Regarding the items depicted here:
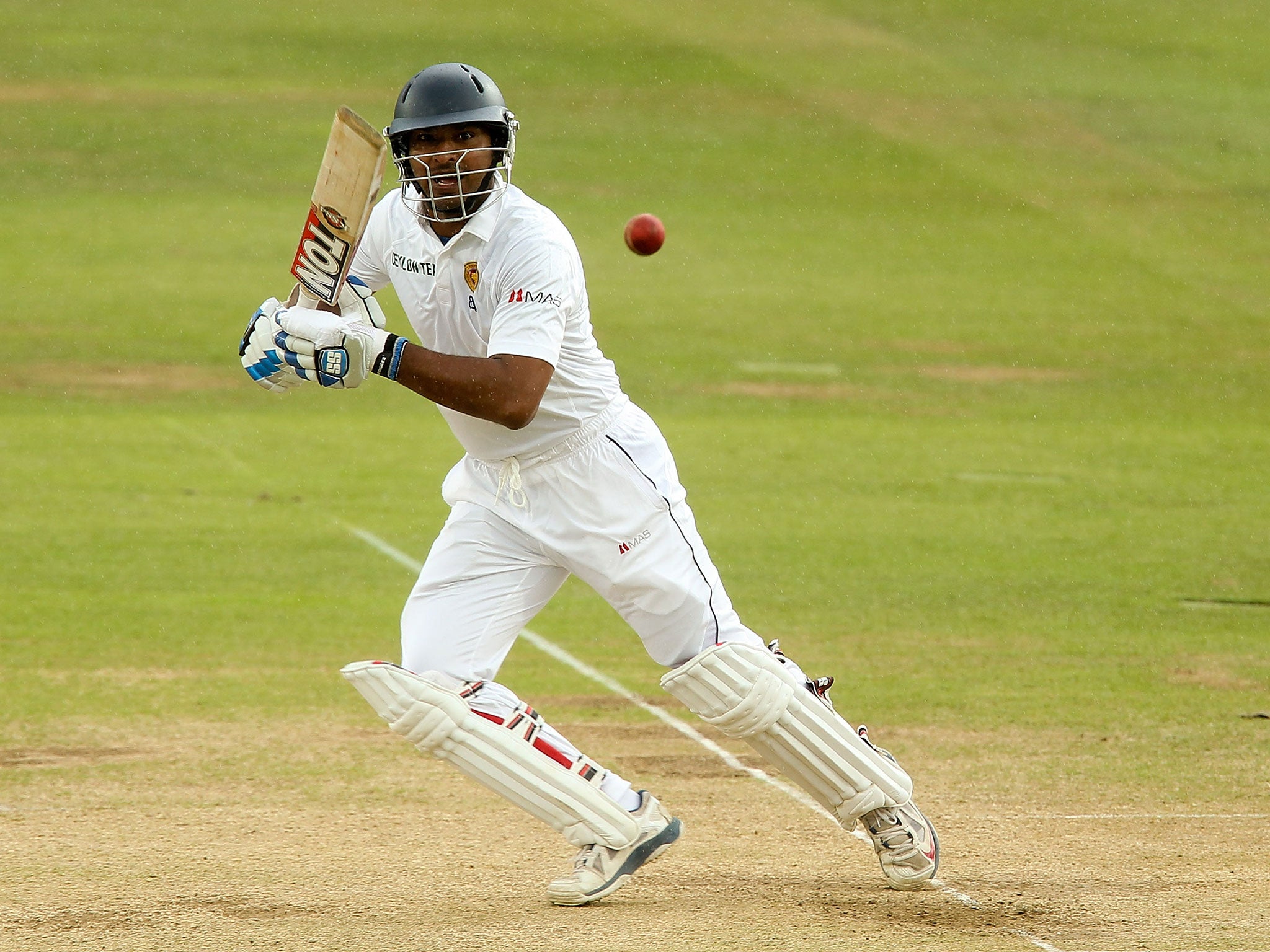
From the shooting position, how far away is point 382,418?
46.4 feet

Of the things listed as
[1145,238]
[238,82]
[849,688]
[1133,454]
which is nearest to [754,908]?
[849,688]

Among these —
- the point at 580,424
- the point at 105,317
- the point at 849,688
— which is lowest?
the point at 105,317

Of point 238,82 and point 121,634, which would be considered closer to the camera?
point 121,634

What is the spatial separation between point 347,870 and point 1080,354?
541 inches

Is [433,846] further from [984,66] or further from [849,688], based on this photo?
[984,66]

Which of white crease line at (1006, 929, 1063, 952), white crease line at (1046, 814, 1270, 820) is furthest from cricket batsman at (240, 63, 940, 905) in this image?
white crease line at (1046, 814, 1270, 820)

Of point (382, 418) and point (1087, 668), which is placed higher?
point (1087, 668)

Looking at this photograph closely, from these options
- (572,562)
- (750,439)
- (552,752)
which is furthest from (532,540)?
(750,439)

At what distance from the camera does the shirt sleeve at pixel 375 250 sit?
4.52 meters

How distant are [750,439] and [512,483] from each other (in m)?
9.21

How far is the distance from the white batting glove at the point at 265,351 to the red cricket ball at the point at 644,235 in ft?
5.19

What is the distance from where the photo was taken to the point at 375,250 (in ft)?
14.9

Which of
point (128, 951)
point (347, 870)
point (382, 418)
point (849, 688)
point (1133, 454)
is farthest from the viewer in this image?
point (382, 418)

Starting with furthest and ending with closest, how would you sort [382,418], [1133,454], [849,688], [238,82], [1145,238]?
[238,82] → [1145,238] → [382,418] → [1133,454] → [849,688]
